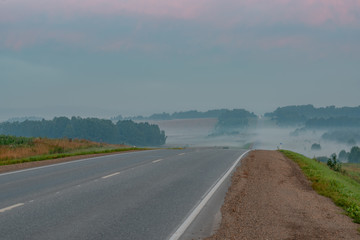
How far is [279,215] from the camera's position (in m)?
7.77

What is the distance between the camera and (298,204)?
9.12 metres

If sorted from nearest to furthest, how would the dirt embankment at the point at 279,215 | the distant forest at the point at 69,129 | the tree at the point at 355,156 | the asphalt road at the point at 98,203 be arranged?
1. the asphalt road at the point at 98,203
2. the dirt embankment at the point at 279,215
3. the tree at the point at 355,156
4. the distant forest at the point at 69,129

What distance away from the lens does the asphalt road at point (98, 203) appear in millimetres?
6195

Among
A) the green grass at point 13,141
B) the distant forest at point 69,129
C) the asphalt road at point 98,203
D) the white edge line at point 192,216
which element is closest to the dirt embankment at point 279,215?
the white edge line at point 192,216

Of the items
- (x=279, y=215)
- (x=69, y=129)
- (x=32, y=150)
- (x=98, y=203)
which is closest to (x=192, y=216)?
(x=279, y=215)

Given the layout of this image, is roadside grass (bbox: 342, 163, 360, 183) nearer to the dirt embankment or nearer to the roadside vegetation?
the roadside vegetation

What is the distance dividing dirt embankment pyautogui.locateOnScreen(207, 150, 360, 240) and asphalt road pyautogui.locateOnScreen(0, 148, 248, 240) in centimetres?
97

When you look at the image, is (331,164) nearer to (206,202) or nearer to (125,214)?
(206,202)

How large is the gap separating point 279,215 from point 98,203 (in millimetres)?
4037

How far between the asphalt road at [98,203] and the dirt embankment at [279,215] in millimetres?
972

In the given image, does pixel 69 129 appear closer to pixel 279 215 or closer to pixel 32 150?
pixel 32 150

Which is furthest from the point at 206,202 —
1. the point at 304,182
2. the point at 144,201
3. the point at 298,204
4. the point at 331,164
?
the point at 331,164

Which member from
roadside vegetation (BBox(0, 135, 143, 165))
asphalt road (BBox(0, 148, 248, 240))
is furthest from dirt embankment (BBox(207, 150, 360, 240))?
roadside vegetation (BBox(0, 135, 143, 165))

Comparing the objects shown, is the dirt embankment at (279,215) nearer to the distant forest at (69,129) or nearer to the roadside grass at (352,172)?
the roadside grass at (352,172)
